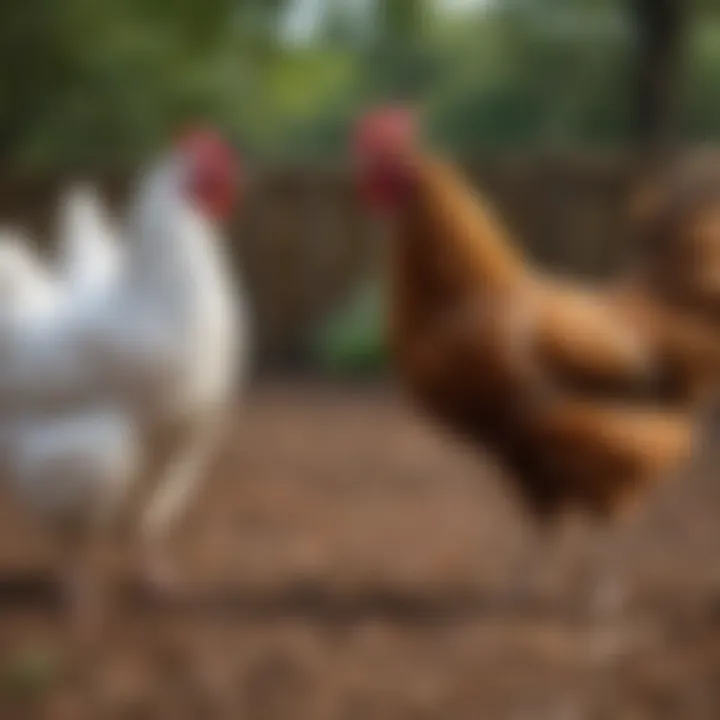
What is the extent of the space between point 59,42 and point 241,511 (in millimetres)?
864

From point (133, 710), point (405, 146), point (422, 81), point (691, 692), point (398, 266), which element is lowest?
point (133, 710)

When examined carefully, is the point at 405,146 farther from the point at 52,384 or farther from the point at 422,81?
the point at 422,81

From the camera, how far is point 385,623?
4.77ft

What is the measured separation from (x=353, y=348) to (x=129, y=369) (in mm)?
1636

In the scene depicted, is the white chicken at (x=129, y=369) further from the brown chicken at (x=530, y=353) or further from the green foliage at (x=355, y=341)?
the green foliage at (x=355, y=341)

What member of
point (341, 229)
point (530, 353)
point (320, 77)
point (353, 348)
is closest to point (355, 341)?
point (353, 348)

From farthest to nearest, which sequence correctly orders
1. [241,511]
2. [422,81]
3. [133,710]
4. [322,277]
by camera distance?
[322,277], [422,81], [241,511], [133,710]

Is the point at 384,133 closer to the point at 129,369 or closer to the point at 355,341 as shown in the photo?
the point at 129,369

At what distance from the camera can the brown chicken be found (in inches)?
58.1

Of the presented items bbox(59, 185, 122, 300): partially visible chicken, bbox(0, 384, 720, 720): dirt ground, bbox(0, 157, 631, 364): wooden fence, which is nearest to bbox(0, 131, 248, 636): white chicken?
bbox(59, 185, 122, 300): partially visible chicken

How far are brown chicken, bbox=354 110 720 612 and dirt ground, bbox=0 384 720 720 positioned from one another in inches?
5.7

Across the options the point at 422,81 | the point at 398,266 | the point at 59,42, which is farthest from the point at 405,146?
the point at 422,81

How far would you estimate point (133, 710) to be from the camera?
1.23 meters

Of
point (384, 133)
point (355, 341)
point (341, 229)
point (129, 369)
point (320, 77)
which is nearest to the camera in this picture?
point (129, 369)
